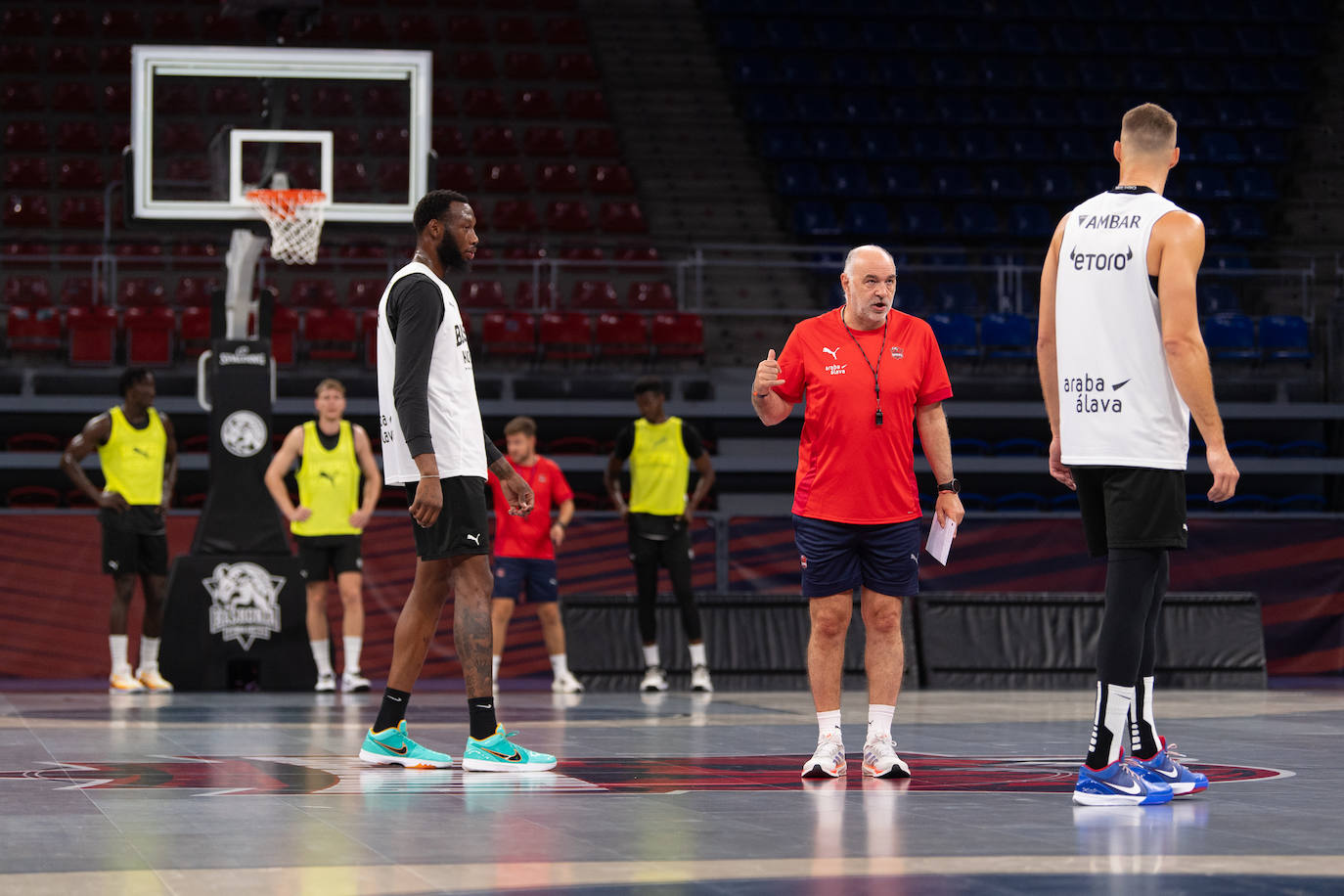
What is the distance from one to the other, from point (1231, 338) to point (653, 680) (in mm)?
9652

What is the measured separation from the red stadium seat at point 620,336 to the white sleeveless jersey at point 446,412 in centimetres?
1211

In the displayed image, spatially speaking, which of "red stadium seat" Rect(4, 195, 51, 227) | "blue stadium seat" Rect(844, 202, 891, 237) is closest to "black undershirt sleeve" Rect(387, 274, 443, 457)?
"red stadium seat" Rect(4, 195, 51, 227)

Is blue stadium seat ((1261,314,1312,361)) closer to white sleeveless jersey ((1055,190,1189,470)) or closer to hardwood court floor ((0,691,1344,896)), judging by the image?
hardwood court floor ((0,691,1344,896))

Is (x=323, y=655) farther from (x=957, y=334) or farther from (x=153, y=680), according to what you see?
(x=957, y=334)

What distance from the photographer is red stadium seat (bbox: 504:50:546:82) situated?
24.6m

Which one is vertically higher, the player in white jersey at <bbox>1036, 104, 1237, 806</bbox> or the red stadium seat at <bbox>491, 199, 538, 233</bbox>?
the red stadium seat at <bbox>491, 199, 538, 233</bbox>

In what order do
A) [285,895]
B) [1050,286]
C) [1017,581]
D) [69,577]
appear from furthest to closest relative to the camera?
[1017,581] → [69,577] → [1050,286] → [285,895]

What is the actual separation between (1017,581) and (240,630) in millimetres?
6520

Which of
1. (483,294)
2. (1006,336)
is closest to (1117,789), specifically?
(1006,336)

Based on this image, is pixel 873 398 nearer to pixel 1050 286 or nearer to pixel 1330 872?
pixel 1050 286

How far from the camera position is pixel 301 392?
58.4 ft

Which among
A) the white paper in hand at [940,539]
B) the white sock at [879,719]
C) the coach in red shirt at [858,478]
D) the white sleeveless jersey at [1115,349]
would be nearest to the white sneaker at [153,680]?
the coach in red shirt at [858,478]

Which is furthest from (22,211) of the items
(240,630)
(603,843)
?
(603,843)

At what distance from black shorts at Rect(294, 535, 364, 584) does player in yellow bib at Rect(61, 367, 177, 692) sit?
105 centimetres
